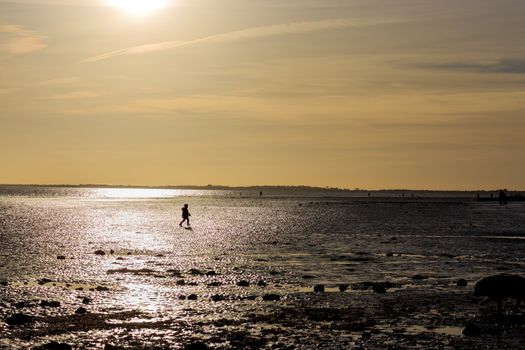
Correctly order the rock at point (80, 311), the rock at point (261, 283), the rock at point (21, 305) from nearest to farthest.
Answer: the rock at point (80, 311)
the rock at point (21, 305)
the rock at point (261, 283)

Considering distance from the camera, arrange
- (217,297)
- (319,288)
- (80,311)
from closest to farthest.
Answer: (80,311) → (217,297) → (319,288)

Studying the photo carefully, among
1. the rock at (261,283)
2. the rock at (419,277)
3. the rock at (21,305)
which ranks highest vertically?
the rock at (419,277)

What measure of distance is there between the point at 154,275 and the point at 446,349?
19.3m

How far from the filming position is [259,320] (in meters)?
23.8

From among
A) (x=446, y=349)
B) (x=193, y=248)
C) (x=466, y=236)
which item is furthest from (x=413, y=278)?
(x=466, y=236)

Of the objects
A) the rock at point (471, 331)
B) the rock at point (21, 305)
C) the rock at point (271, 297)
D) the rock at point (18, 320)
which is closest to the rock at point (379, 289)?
the rock at point (271, 297)

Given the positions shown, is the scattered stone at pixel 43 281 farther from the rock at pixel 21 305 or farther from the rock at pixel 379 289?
the rock at pixel 379 289

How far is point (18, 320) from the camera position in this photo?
2262cm

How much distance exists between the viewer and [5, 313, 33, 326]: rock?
Result: 22469 mm

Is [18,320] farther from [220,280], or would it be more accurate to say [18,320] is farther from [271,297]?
[220,280]

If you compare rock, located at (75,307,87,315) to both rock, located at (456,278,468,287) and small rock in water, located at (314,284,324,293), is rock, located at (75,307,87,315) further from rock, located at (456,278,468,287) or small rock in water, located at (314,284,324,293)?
rock, located at (456,278,468,287)

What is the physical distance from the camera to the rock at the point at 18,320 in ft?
73.7

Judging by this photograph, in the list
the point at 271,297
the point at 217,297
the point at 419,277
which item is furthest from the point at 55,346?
the point at 419,277

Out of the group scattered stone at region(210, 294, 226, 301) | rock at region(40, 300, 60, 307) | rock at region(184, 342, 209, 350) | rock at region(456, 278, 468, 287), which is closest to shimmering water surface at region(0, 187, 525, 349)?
scattered stone at region(210, 294, 226, 301)
